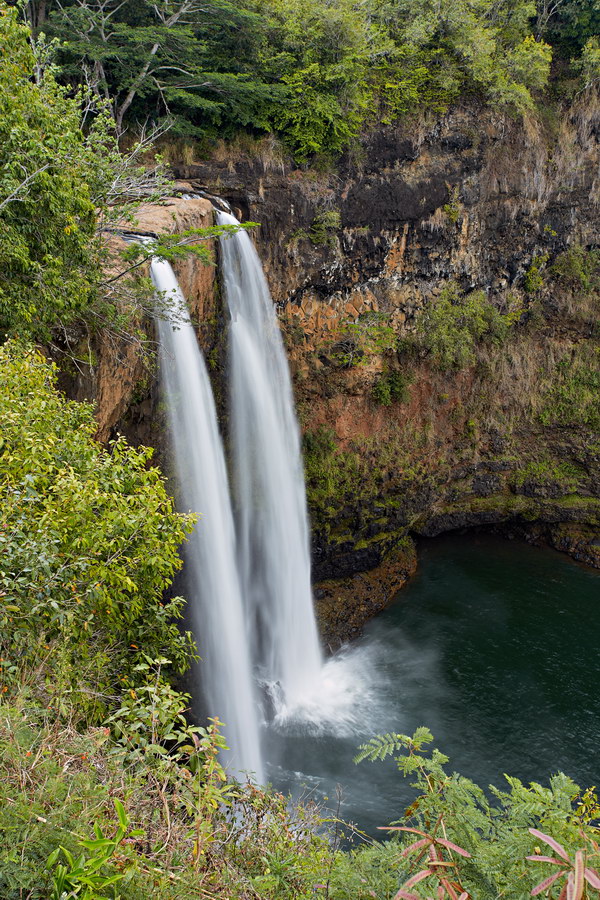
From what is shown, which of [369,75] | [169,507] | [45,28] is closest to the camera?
[169,507]

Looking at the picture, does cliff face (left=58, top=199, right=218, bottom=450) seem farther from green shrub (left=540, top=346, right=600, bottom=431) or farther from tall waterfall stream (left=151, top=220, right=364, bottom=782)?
green shrub (left=540, top=346, right=600, bottom=431)

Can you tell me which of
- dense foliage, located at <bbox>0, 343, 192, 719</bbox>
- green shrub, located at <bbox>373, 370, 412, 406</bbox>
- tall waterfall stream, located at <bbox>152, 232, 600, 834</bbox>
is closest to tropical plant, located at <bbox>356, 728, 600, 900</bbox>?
dense foliage, located at <bbox>0, 343, 192, 719</bbox>

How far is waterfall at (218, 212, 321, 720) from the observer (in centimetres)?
1268

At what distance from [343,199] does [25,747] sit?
14642 millimetres

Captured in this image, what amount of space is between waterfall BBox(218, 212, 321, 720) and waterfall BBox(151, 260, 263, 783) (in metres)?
1.56

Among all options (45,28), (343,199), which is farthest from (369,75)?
(45,28)

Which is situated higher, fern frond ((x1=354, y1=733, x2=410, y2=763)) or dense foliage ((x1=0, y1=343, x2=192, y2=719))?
dense foliage ((x1=0, y1=343, x2=192, y2=719))

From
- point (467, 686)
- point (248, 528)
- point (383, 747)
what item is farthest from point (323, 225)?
point (383, 747)

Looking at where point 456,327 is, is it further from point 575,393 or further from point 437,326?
point 575,393

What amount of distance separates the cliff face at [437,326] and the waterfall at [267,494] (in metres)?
1.00

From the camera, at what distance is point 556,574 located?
56.5 ft

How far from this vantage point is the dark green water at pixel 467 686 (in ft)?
35.6

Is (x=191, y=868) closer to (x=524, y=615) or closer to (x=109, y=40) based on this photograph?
(x=524, y=615)

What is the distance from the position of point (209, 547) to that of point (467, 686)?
667 cm
